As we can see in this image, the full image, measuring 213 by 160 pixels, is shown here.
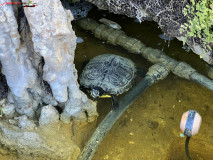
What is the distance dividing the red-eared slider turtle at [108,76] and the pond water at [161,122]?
8.3 inches

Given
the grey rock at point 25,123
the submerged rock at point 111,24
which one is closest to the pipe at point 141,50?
the submerged rock at point 111,24

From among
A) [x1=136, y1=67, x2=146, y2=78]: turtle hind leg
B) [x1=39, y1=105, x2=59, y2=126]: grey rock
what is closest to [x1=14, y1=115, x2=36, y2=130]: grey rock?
[x1=39, y1=105, x2=59, y2=126]: grey rock

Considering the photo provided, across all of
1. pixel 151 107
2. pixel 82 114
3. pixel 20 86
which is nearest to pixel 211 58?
pixel 151 107

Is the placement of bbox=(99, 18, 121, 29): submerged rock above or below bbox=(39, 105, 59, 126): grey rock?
above

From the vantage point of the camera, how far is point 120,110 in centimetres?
298

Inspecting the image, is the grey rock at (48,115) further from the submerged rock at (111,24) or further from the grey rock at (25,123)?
the submerged rock at (111,24)

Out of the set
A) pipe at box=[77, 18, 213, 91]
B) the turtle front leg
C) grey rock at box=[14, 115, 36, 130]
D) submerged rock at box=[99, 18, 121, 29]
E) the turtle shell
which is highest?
submerged rock at box=[99, 18, 121, 29]

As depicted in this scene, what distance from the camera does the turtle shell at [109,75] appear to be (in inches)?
128

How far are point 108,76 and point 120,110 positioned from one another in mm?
524

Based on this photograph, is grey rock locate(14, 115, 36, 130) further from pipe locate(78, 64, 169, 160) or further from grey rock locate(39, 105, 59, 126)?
pipe locate(78, 64, 169, 160)

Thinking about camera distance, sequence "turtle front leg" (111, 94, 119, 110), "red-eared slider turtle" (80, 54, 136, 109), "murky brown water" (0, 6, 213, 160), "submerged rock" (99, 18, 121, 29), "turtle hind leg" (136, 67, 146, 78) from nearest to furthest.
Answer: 1. "murky brown water" (0, 6, 213, 160)
2. "turtle front leg" (111, 94, 119, 110)
3. "red-eared slider turtle" (80, 54, 136, 109)
4. "turtle hind leg" (136, 67, 146, 78)
5. "submerged rock" (99, 18, 121, 29)

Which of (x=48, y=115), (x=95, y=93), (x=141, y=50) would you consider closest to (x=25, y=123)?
(x=48, y=115)

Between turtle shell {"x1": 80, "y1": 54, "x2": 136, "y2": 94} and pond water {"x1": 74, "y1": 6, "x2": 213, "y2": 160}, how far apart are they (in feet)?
0.84

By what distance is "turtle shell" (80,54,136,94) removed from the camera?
3242 millimetres
